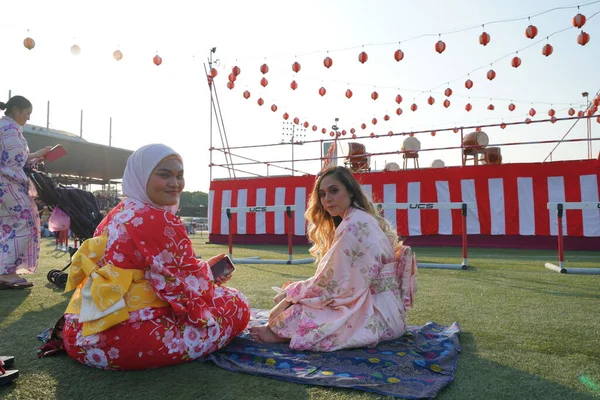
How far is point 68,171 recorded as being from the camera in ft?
73.4

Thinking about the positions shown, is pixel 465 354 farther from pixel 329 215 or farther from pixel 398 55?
pixel 398 55

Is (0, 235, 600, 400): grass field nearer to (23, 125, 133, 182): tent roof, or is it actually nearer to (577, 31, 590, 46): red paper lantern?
(577, 31, 590, 46): red paper lantern

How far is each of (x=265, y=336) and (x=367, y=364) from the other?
60 cm

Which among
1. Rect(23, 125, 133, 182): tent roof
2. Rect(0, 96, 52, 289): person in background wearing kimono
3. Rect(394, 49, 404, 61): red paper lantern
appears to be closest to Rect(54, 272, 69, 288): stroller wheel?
Rect(0, 96, 52, 289): person in background wearing kimono

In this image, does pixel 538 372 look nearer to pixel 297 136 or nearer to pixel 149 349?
pixel 149 349

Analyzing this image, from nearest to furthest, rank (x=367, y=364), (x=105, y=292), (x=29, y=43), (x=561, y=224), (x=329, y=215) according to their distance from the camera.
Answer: (x=105, y=292)
(x=367, y=364)
(x=329, y=215)
(x=561, y=224)
(x=29, y=43)

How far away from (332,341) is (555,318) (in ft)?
5.53

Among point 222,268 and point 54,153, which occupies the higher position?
point 54,153

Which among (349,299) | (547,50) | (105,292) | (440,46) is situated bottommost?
(349,299)

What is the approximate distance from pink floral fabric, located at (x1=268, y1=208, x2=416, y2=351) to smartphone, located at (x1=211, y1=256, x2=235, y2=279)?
1.17ft

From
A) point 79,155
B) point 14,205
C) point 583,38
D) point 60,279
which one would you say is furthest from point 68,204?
point 79,155

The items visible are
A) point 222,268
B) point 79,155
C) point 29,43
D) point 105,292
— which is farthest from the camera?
point 79,155

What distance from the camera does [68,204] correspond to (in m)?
3.96

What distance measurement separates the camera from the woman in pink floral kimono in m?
2.06
